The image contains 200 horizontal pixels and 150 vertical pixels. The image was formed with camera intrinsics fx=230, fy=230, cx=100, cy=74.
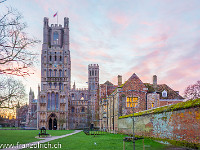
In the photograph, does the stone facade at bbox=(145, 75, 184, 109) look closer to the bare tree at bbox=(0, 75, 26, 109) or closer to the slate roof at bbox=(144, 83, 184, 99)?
the slate roof at bbox=(144, 83, 184, 99)

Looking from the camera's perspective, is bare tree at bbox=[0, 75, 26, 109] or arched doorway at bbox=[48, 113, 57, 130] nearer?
bare tree at bbox=[0, 75, 26, 109]

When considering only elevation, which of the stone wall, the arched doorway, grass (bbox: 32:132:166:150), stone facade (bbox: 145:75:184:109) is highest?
stone facade (bbox: 145:75:184:109)

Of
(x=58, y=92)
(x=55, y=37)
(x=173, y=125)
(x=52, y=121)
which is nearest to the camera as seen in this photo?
(x=173, y=125)

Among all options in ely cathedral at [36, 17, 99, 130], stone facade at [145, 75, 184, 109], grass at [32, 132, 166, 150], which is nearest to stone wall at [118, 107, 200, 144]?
grass at [32, 132, 166, 150]

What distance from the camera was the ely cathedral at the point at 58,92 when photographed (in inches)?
3187

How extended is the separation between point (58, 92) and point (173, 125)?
70938 millimetres

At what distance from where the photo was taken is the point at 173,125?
14.9m

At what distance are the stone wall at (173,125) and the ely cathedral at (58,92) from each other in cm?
5130

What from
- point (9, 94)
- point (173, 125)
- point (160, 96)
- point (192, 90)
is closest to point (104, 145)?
point (173, 125)

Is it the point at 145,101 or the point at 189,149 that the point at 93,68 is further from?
the point at 189,149

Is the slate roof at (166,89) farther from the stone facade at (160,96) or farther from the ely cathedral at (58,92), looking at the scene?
the ely cathedral at (58,92)

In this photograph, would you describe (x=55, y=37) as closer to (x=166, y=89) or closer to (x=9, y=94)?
(x=166, y=89)

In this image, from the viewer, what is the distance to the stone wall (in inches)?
478

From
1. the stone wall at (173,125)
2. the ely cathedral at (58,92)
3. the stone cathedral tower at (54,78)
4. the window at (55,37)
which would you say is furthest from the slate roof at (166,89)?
the window at (55,37)
